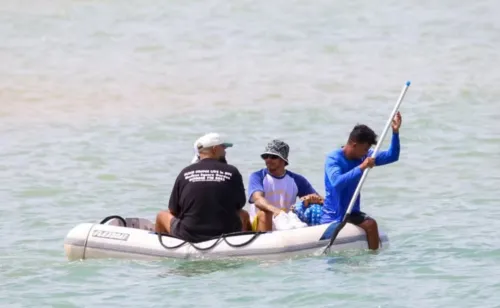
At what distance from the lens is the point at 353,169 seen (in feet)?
38.0

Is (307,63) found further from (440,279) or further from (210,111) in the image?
(440,279)

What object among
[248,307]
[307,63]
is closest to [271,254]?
[248,307]

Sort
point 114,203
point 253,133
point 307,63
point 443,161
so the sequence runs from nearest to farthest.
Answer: point 114,203
point 443,161
point 253,133
point 307,63

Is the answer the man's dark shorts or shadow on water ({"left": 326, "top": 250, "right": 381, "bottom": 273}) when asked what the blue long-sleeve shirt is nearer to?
the man's dark shorts

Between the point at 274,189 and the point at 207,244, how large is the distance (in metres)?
1.02

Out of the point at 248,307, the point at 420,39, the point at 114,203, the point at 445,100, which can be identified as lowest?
the point at 248,307

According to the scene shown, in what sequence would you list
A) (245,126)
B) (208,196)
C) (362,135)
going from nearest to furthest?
(208,196)
(362,135)
(245,126)

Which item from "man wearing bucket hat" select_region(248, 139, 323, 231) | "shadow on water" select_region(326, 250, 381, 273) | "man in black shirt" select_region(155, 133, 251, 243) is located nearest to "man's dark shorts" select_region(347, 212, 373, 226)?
"shadow on water" select_region(326, 250, 381, 273)

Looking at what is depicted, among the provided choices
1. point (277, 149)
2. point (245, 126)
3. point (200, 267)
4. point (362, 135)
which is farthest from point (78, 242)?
point (245, 126)

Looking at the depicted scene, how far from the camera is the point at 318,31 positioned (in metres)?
27.2

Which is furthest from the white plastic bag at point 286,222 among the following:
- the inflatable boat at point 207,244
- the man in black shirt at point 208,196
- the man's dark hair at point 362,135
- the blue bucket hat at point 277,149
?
the man's dark hair at point 362,135

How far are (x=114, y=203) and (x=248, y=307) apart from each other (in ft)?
18.8

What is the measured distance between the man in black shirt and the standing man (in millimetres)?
799

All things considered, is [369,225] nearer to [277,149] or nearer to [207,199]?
[277,149]
